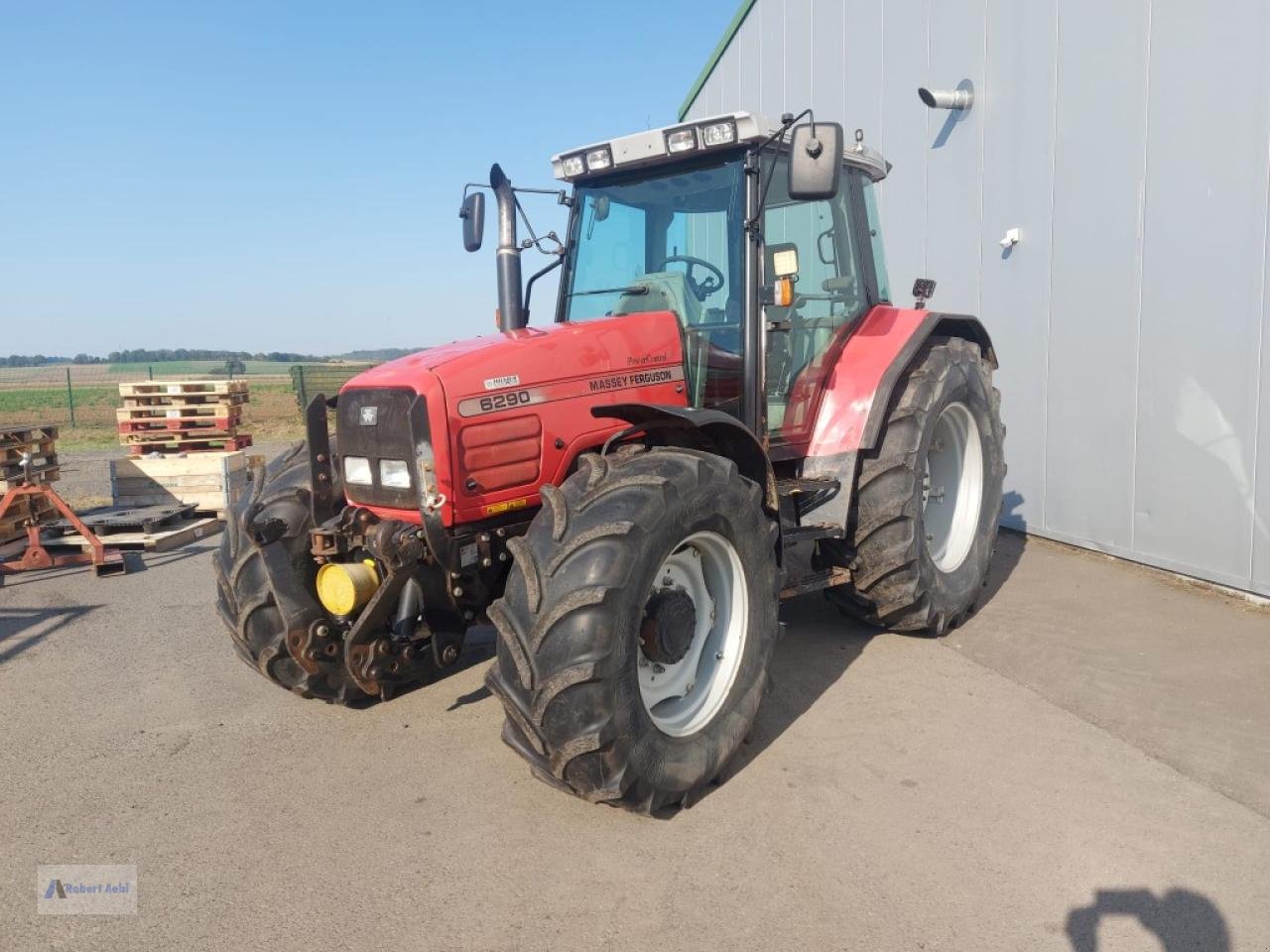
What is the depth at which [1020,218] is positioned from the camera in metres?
7.03

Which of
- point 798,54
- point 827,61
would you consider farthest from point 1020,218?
point 798,54

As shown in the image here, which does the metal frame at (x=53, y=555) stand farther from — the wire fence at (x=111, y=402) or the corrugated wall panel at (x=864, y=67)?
the corrugated wall panel at (x=864, y=67)

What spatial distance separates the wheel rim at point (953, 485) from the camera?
5.24 m

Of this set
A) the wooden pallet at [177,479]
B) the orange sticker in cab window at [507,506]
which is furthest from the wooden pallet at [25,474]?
the orange sticker in cab window at [507,506]

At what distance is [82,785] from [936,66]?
25.9ft

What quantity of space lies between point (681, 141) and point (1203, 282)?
3.50 m

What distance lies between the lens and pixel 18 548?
7.61 meters

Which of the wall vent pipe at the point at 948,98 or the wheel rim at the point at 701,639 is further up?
the wall vent pipe at the point at 948,98

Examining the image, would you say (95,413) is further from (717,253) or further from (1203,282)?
(1203,282)

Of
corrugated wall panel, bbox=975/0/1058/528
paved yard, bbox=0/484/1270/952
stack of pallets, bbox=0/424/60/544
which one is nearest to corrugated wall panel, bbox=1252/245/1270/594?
paved yard, bbox=0/484/1270/952

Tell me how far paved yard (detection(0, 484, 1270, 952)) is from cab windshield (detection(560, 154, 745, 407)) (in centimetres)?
159

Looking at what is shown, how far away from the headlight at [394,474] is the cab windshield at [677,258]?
54.5 inches

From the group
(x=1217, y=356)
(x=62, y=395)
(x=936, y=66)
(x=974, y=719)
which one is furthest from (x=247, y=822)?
(x=62, y=395)

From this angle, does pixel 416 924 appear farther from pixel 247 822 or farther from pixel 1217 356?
pixel 1217 356
